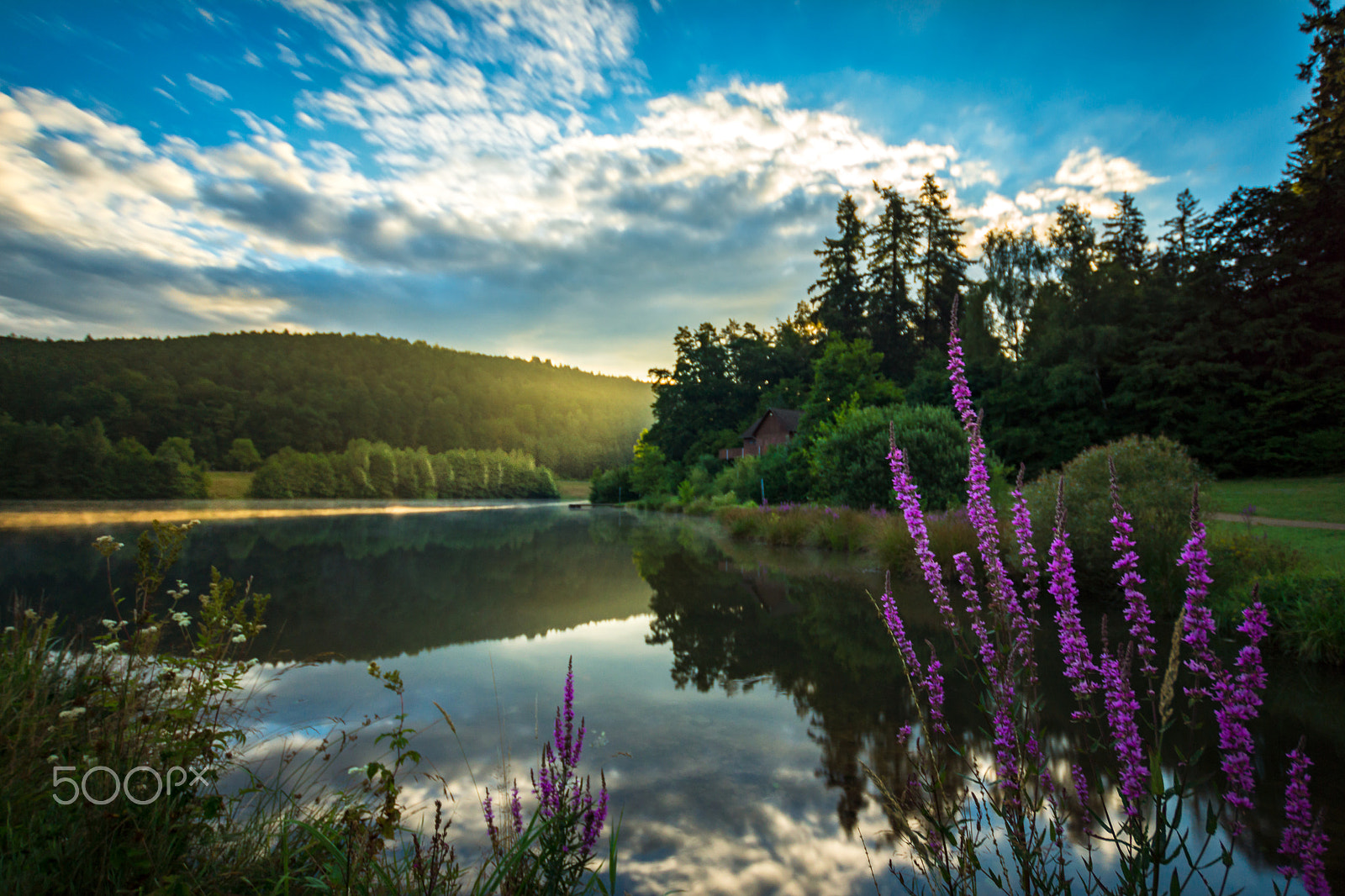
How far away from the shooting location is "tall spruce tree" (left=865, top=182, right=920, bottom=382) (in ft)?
145

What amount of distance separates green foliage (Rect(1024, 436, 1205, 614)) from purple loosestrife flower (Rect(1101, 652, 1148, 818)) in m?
6.15

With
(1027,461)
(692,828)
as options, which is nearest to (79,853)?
(692,828)

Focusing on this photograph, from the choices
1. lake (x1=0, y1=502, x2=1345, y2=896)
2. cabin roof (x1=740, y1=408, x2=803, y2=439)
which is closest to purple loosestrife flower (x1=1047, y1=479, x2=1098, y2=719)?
lake (x1=0, y1=502, x2=1345, y2=896)

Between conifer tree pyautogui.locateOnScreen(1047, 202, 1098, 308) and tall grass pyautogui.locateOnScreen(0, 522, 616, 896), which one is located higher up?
conifer tree pyautogui.locateOnScreen(1047, 202, 1098, 308)

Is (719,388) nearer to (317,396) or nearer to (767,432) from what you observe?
(767,432)

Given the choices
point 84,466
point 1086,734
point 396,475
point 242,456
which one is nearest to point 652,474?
point 84,466

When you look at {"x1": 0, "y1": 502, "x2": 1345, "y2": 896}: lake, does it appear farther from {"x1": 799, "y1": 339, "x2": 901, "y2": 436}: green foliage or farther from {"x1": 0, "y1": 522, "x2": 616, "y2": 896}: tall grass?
{"x1": 799, "y1": 339, "x2": 901, "y2": 436}: green foliage

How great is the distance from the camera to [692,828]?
3.08 m

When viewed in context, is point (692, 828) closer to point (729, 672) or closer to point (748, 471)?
point (729, 672)

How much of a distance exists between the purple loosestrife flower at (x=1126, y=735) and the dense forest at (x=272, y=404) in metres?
50.9

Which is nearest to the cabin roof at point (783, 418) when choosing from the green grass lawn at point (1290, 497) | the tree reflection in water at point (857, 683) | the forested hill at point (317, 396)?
the green grass lawn at point (1290, 497)

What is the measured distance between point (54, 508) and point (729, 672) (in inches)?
1547

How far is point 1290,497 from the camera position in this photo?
1747cm

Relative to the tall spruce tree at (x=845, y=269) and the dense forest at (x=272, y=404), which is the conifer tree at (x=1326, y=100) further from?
the dense forest at (x=272, y=404)
